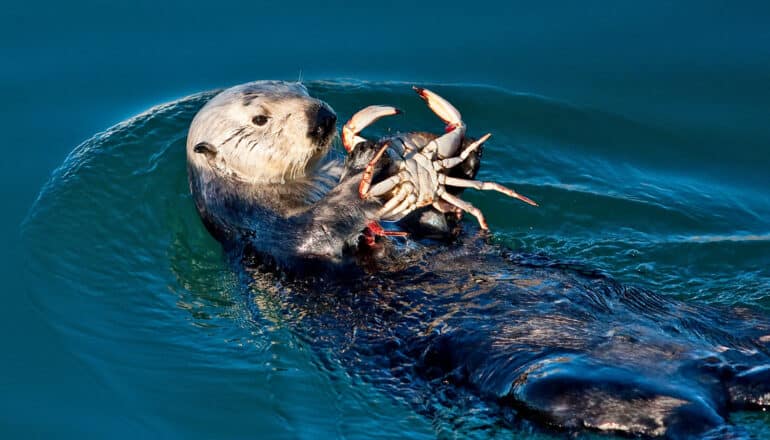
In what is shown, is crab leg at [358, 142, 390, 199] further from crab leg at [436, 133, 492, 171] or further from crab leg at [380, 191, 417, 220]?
crab leg at [436, 133, 492, 171]

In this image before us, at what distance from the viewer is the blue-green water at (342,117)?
16.1 feet

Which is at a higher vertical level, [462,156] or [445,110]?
[445,110]

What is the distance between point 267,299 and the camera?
17.0 ft

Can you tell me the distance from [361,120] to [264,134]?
86cm

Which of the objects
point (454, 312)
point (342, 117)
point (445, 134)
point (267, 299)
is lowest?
point (267, 299)

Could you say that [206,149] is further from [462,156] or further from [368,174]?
[462,156]

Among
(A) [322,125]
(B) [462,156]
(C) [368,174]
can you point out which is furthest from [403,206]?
(A) [322,125]

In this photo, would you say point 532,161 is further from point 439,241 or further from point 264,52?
point 264,52

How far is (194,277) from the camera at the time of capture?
5.84 metres

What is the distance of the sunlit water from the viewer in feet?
15.5

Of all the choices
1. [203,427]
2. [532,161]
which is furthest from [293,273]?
[532,161]

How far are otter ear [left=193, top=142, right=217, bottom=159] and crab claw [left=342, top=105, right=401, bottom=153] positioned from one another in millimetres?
946

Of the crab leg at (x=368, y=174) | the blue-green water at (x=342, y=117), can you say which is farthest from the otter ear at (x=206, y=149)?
the crab leg at (x=368, y=174)

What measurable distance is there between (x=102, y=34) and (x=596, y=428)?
6.11 m
